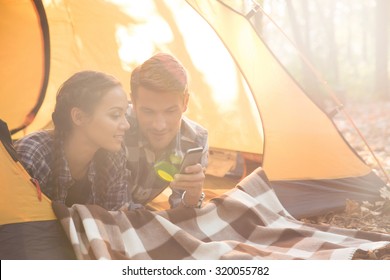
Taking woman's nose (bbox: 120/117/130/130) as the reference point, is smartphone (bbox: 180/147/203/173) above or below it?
below

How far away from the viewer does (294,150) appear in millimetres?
2561

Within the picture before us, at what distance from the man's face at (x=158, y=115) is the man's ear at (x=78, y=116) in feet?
0.71

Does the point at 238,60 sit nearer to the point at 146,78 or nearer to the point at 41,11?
the point at 146,78

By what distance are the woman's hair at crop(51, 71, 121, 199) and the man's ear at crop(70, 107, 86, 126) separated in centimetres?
1

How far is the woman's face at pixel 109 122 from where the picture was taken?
2.08 metres

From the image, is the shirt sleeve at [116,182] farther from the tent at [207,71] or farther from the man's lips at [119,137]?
the tent at [207,71]

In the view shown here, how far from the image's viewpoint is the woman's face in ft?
6.84

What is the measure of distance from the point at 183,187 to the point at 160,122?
0.25 m

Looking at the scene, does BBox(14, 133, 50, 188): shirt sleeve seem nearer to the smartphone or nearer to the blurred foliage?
the smartphone

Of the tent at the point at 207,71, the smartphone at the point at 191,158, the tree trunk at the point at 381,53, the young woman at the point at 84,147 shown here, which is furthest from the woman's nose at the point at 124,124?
the tree trunk at the point at 381,53

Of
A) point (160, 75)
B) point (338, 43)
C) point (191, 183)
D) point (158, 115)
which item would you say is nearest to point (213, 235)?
point (191, 183)

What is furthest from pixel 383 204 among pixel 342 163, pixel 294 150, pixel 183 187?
pixel 183 187

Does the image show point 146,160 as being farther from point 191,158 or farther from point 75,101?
point 75,101

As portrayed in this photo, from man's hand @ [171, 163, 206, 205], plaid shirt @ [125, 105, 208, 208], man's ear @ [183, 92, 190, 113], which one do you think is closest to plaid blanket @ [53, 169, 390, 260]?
man's hand @ [171, 163, 206, 205]
